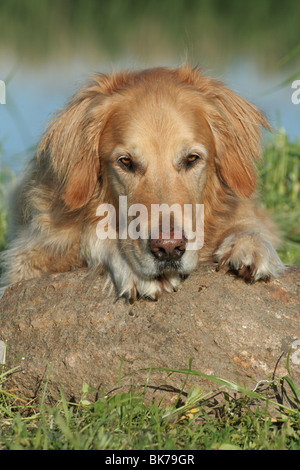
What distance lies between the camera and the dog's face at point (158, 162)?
3.67 meters

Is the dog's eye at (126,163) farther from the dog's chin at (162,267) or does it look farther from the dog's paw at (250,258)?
the dog's paw at (250,258)

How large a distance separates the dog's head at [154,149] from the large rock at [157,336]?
256 millimetres

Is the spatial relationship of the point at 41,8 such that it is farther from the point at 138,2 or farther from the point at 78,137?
the point at 78,137

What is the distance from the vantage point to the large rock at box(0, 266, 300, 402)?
3.65m

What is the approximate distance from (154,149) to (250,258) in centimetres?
88

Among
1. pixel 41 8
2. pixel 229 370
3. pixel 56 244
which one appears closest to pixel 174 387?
pixel 229 370

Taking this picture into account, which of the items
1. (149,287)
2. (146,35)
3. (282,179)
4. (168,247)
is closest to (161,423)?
(149,287)

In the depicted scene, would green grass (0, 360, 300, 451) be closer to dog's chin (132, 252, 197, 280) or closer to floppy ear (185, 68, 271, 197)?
dog's chin (132, 252, 197, 280)

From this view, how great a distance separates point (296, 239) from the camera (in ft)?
24.0

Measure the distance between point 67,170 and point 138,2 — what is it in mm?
16813

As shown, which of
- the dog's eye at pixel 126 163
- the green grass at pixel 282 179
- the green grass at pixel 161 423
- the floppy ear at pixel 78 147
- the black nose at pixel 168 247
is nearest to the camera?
the green grass at pixel 161 423

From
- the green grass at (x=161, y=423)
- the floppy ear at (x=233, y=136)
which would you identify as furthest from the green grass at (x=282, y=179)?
the green grass at (x=161, y=423)

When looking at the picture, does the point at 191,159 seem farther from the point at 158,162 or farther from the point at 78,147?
the point at 78,147
